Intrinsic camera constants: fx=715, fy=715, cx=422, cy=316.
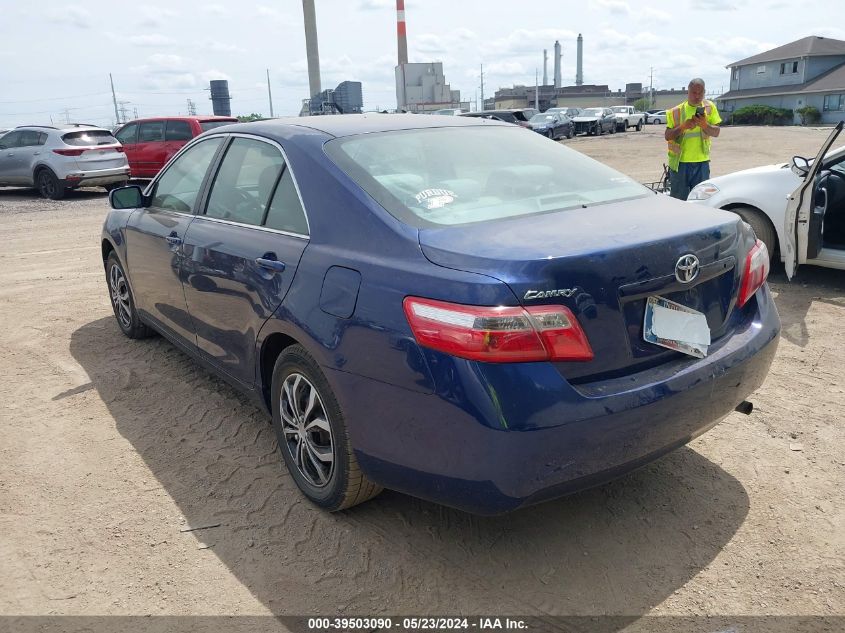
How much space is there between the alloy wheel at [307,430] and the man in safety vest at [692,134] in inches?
237

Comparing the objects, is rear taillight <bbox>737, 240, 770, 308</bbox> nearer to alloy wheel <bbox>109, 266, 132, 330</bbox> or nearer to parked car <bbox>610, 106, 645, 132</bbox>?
alloy wheel <bbox>109, 266, 132, 330</bbox>

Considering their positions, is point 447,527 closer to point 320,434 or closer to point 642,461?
point 320,434

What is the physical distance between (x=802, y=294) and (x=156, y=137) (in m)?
15.4

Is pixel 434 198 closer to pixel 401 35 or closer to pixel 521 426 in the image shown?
pixel 521 426

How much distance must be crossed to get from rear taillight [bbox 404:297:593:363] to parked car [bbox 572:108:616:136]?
40.1 m

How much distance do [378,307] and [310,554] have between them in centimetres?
106

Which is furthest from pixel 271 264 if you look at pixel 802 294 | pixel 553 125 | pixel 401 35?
pixel 401 35

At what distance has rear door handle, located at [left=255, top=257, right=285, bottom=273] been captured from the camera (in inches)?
119

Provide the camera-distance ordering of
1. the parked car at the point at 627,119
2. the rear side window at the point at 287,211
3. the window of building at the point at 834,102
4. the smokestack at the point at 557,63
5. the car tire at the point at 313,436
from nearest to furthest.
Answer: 1. the car tire at the point at 313,436
2. the rear side window at the point at 287,211
3. the parked car at the point at 627,119
4. the window of building at the point at 834,102
5. the smokestack at the point at 557,63

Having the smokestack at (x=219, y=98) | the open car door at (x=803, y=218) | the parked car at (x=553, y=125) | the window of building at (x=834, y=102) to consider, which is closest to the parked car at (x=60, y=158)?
the open car door at (x=803, y=218)

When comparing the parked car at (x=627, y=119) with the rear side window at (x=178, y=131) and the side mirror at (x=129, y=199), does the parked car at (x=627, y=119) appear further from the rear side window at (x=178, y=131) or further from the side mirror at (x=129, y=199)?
the side mirror at (x=129, y=199)

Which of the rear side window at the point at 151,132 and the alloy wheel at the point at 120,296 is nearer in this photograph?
the alloy wheel at the point at 120,296

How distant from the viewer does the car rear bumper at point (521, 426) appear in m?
2.23

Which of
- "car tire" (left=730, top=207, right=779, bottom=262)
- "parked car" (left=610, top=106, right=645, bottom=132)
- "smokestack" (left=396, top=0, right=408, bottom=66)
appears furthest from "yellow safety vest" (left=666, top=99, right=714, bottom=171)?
"smokestack" (left=396, top=0, right=408, bottom=66)
